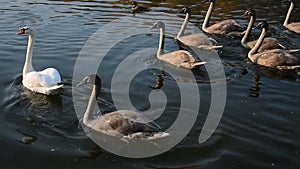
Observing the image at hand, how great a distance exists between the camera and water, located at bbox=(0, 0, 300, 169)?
7.62m

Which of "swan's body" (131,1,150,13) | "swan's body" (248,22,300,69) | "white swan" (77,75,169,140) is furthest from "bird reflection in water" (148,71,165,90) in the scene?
"swan's body" (131,1,150,13)

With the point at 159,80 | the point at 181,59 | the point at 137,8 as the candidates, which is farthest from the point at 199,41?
the point at 137,8

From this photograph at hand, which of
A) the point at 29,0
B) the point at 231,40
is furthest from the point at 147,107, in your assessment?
the point at 29,0

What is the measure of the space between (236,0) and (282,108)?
16071mm

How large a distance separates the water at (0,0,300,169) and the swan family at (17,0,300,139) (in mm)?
321

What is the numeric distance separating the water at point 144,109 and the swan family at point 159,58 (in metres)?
0.32

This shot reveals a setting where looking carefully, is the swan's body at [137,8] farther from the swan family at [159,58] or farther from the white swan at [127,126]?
the white swan at [127,126]

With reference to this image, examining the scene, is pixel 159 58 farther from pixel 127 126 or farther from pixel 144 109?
pixel 127 126

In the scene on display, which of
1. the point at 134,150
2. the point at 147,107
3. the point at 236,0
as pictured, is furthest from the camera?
the point at 236,0

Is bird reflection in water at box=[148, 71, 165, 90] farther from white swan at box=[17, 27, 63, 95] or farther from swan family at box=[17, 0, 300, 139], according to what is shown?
white swan at box=[17, 27, 63, 95]

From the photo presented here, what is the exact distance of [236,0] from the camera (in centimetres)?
2461

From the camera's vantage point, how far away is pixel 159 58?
1355 centimetres

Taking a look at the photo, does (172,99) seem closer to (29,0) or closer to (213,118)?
(213,118)

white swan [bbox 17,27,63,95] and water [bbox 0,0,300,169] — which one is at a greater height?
white swan [bbox 17,27,63,95]
